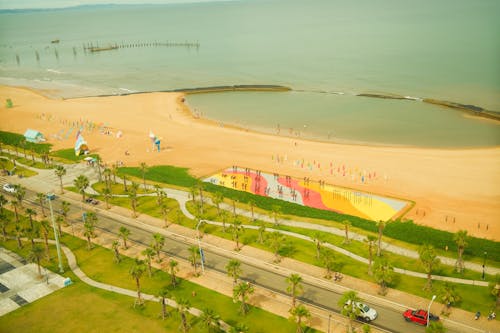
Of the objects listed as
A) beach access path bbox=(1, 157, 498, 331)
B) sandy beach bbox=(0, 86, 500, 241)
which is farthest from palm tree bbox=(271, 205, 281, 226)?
sandy beach bbox=(0, 86, 500, 241)

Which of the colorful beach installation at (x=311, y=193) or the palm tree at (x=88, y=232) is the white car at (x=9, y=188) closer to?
the palm tree at (x=88, y=232)

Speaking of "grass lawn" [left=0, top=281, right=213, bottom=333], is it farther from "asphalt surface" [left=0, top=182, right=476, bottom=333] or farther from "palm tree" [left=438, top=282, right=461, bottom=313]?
"palm tree" [left=438, top=282, right=461, bottom=313]

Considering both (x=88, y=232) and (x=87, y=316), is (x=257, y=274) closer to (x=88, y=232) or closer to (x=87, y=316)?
(x=87, y=316)

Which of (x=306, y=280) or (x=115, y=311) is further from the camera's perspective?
(x=306, y=280)

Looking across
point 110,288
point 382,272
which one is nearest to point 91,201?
point 110,288

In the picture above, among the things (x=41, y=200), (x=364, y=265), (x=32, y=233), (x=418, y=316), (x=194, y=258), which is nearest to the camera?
(x=418, y=316)

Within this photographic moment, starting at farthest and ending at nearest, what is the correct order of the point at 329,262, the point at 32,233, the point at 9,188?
1. the point at 9,188
2. the point at 32,233
3. the point at 329,262
